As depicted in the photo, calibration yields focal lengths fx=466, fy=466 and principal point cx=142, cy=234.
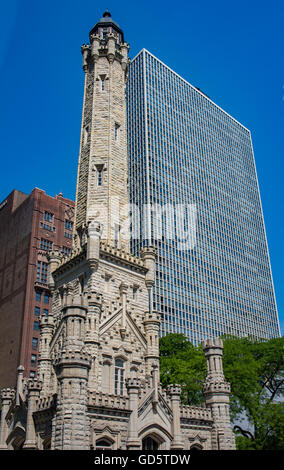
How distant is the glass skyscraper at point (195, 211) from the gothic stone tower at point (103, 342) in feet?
248

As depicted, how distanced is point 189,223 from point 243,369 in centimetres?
9534

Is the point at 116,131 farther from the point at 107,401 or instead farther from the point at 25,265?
the point at 25,265

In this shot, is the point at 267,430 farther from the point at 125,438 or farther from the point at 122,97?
the point at 122,97

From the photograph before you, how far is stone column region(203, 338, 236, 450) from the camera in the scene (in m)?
37.3

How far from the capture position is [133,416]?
32.2 metres

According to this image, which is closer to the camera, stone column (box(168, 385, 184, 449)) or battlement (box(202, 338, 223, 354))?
stone column (box(168, 385, 184, 449))

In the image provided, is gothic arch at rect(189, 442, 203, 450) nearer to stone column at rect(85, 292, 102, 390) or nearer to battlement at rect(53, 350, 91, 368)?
stone column at rect(85, 292, 102, 390)

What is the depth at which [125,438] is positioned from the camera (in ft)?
105

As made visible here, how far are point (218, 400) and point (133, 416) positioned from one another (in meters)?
9.03

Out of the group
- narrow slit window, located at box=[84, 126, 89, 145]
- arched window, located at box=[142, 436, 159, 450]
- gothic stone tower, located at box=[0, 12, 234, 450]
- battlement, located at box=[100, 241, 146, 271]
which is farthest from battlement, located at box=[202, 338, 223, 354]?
narrow slit window, located at box=[84, 126, 89, 145]

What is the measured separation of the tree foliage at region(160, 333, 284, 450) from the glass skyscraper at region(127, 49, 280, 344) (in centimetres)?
6016

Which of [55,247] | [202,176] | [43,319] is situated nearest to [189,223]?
[202,176]

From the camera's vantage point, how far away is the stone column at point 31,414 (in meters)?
32.7

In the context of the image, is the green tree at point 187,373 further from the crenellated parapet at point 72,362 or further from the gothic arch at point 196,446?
the crenellated parapet at point 72,362
